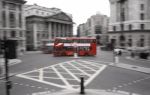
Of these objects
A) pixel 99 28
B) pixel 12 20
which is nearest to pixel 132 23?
pixel 12 20

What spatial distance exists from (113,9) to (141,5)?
11604 millimetres

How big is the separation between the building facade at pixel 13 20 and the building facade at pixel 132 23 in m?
32.8

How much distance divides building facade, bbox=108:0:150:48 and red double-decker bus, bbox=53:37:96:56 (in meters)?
25.1

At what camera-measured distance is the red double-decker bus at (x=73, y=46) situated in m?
47.8

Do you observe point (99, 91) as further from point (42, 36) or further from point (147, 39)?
point (42, 36)

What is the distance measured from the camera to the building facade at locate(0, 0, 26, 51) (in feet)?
217

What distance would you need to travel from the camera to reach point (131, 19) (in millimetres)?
70312

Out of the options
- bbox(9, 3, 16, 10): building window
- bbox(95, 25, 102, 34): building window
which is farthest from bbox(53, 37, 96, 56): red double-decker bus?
bbox(95, 25, 102, 34): building window

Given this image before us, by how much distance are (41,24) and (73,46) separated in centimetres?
4624

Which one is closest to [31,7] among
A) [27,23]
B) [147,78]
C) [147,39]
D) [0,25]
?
[27,23]

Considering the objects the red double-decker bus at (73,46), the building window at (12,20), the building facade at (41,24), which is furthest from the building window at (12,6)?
the red double-decker bus at (73,46)

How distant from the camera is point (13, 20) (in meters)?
69.3

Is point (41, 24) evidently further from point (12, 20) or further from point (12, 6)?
point (12, 20)

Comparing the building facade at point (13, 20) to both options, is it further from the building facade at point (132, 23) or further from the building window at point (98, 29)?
the building window at point (98, 29)
